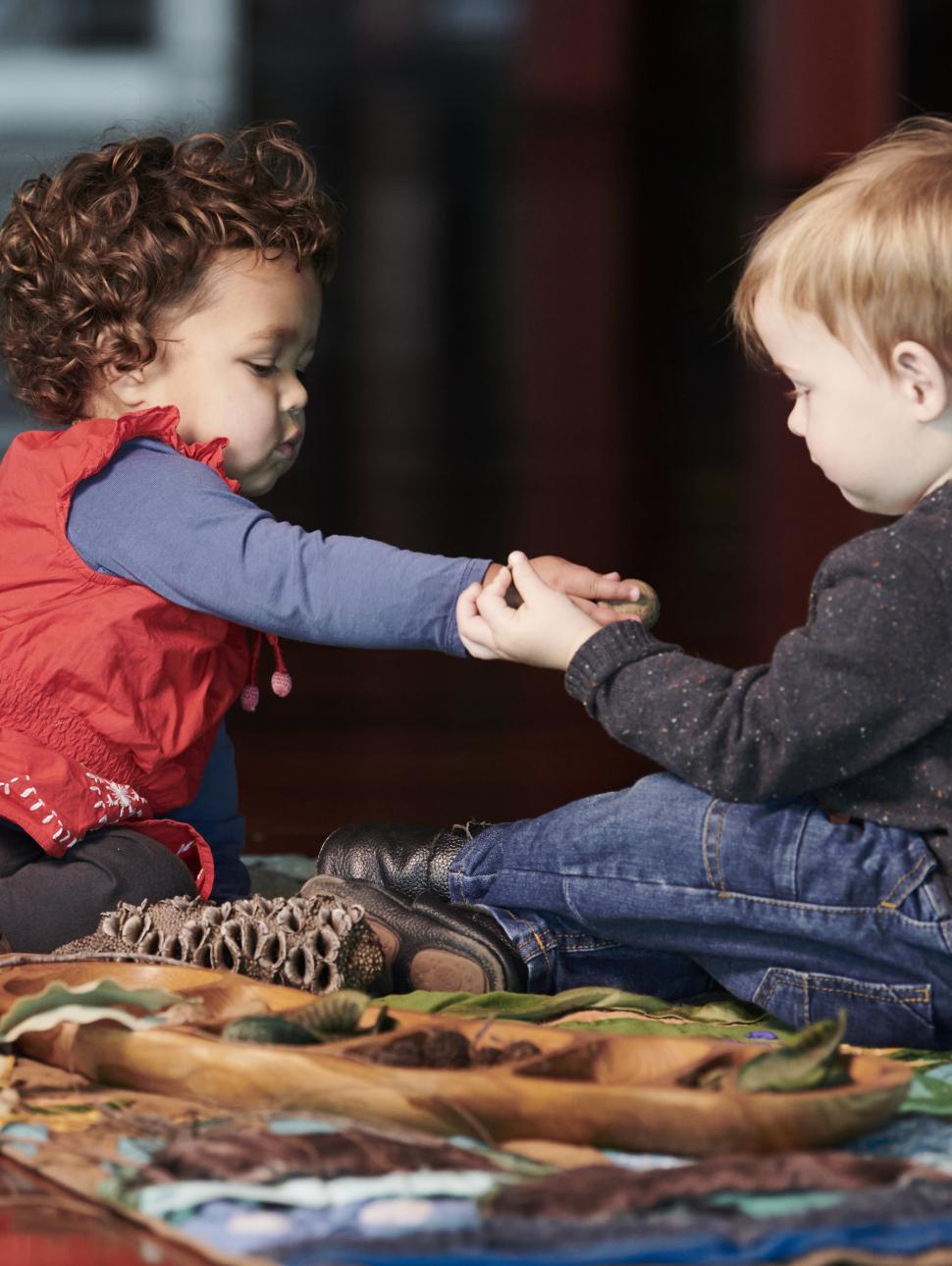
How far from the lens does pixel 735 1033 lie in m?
1.33

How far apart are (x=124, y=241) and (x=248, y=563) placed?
0.34 metres

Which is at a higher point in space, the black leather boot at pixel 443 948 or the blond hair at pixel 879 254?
the blond hair at pixel 879 254

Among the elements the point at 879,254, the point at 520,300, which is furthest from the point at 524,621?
the point at 520,300

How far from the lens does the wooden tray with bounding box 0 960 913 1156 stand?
1002mm

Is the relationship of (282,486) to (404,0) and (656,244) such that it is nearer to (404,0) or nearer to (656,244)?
(656,244)

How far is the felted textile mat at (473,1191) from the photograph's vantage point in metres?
0.87

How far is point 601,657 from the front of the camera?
1318 mm

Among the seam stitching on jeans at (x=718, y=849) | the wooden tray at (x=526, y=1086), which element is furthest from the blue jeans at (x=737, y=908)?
the wooden tray at (x=526, y=1086)

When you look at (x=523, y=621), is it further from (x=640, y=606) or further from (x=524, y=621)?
(x=640, y=606)

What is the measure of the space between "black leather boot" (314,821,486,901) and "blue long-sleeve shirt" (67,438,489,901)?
0.16 metres

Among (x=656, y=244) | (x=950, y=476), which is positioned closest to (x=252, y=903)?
(x=950, y=476)

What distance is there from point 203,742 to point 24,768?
171mm

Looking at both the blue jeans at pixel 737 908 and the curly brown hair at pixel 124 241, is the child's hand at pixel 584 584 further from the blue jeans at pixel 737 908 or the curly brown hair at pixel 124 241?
the curly brown hair at pixel 124 241

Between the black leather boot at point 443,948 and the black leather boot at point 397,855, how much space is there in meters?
0.05
